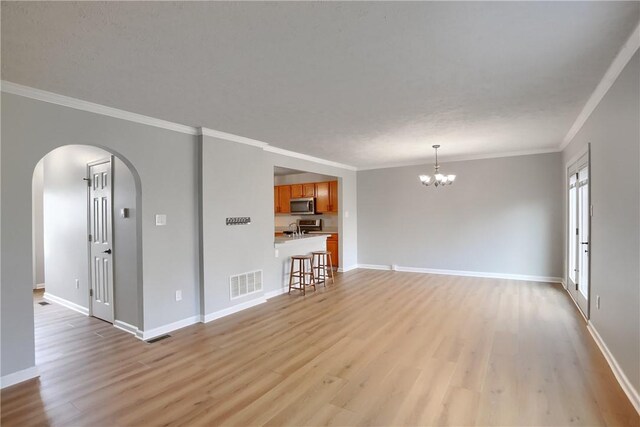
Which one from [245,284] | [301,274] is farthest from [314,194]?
[245,284]

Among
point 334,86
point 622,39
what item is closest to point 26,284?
point 334,86

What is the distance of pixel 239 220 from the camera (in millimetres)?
4641

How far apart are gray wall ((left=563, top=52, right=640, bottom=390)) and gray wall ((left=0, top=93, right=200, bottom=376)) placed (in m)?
4.31

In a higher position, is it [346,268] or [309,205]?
[309,205]

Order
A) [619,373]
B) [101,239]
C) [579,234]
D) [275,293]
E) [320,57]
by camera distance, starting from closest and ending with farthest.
→ [320,57]
[619,373]
[101,239]
[579,234]
[275,293]

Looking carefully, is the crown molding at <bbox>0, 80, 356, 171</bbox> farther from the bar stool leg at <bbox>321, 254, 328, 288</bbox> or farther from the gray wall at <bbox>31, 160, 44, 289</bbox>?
the gray wall at <bbox>31, 160, 44, 289</bbox>

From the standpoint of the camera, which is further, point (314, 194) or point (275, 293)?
point (314, 194)

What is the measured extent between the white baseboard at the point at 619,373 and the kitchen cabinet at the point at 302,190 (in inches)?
237

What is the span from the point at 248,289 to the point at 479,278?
463 cm

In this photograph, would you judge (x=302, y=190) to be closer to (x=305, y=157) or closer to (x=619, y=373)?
(x=305, y=157)

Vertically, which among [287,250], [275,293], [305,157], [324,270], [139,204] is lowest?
[275,293]

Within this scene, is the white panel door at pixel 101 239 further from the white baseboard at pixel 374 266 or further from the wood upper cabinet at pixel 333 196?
the white baseboard at pixel 374 266

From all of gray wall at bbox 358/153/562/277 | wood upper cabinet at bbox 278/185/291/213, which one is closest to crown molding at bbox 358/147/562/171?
gray wall at bbox 358/153/562/277

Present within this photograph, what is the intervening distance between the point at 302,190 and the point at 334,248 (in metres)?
1.80
